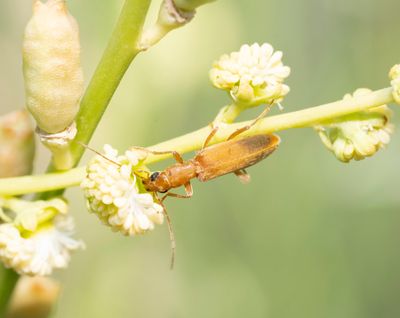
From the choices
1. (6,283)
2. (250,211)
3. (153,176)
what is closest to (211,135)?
(153,176)

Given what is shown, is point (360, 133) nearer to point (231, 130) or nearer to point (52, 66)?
point (231, 130)

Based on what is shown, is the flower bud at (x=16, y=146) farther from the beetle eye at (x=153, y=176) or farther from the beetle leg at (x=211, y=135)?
the beetle leg at (x=211, y=135)

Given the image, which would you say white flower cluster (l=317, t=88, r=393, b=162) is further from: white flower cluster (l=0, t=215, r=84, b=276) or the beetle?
white flower cluster (l=0, t=215, r=84, b=276)

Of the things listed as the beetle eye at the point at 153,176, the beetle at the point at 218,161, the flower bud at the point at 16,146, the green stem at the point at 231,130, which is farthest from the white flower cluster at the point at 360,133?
the flower bud at the point at 16,146

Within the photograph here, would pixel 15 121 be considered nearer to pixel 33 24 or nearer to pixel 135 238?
Result: pixel 33 24

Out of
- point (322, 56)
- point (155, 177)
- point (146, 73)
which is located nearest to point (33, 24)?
point (155, 177)

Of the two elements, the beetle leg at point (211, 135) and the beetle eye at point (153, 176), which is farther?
the beetle eye at point (153, 176)

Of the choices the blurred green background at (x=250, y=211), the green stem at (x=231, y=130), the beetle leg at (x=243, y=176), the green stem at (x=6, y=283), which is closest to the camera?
the green stem at (x=231, y=130)
